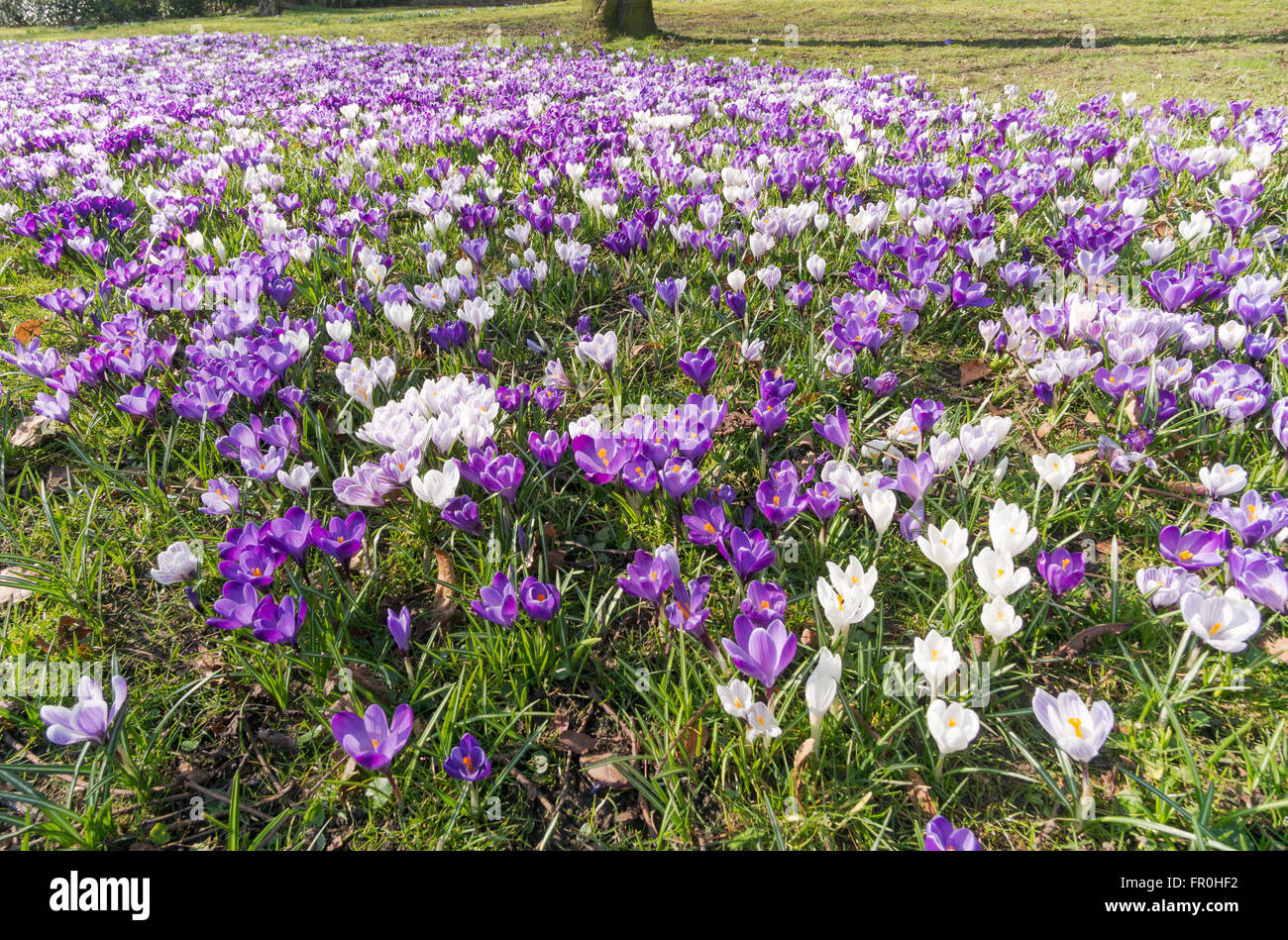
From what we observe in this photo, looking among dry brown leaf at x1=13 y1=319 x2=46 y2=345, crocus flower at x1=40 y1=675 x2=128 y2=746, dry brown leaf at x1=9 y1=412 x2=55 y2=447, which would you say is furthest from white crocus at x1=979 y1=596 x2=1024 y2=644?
dry brown leaf at x1=13 y1=319 x2=46 y2=345

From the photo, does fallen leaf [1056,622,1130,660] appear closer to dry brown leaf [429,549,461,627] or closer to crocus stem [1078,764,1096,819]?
crocus stem [1078,764,1096,819]

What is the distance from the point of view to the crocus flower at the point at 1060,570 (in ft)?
5.62

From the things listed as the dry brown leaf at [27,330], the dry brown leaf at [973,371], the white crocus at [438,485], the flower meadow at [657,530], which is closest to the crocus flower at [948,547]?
the flower meadow at [657,530]

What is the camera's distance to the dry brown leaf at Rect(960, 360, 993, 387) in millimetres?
2873

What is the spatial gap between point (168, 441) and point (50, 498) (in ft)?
1.44

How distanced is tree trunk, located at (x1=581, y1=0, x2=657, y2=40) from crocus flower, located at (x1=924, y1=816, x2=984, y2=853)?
52.6 feet

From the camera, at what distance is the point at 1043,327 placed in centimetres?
259

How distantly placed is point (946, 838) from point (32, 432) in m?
3.34

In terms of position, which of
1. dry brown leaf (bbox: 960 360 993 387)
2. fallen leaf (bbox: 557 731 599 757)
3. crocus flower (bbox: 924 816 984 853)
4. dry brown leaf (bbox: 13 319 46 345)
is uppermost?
dry brown leaf (bbox: 13 319 46 345)

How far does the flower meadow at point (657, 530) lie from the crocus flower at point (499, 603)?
1 centimetres

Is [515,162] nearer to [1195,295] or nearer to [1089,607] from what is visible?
[1195,295]

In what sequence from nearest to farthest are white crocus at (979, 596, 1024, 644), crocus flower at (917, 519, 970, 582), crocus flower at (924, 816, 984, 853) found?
crocus flower at (924, 816, 984, 853)
white crocus at (979, 596, 1024, 644)
crocus flower at (917, 519, 970, 582)

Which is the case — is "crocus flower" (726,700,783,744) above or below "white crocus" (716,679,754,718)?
below

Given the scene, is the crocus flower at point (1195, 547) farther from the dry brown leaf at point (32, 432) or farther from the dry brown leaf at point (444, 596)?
the dry brown leaf at point (32, 432)
